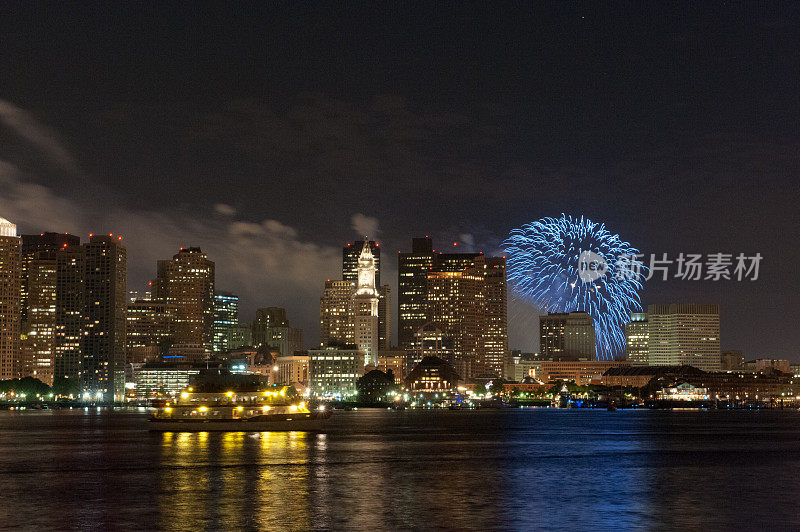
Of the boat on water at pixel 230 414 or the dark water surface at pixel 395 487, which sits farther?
the boat on water at pixel 230 414

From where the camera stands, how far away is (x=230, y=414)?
487 feet

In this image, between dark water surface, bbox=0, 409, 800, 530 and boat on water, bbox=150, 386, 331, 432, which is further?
boat on water, bbox=150, 386, 331, 432

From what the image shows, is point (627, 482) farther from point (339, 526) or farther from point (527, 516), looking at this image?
point (339, 526)

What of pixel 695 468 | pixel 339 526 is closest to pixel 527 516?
pixel 339 526

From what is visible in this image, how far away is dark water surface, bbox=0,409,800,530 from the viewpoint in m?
46.8

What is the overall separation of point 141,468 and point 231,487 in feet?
61.5

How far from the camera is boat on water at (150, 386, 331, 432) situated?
147 meters

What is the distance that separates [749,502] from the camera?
55.5m

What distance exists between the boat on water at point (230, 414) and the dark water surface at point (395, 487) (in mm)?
38828

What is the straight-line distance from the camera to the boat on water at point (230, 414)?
146875mm

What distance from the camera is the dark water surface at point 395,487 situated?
4678cm

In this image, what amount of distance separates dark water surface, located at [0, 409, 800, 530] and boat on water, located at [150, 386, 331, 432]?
38828mm

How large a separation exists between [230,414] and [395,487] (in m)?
90.5

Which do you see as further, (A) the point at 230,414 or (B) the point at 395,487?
(A) the point at 230,414
